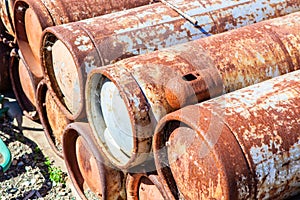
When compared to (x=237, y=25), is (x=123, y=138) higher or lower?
lower

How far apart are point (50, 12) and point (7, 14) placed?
34.3 inches

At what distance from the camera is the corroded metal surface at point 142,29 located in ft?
7.45

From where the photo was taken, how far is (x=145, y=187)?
88.5 inches

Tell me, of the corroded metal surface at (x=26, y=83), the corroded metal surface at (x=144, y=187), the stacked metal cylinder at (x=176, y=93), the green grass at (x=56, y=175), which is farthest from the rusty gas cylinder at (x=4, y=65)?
the corroded metal surface at (x=144, y=187)

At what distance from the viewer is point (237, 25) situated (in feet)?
8.21

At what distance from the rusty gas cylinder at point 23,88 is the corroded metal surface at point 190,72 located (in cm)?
160

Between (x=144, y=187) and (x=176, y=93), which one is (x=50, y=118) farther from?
(x=176, y=93)

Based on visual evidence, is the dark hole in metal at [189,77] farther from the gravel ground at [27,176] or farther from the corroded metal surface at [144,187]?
the gravel ground at [27,176]

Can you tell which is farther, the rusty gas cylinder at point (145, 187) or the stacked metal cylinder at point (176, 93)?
the rusty gas cylinder at point (145, 187)

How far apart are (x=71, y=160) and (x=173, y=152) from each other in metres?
1.23

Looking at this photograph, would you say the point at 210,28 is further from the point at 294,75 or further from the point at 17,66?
the point at 17,66

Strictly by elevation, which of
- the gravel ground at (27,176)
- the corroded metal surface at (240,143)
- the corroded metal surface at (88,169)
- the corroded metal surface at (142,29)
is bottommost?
the gravel ground at (27,176)

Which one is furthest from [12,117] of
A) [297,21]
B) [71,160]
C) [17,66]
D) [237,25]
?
[297,21]

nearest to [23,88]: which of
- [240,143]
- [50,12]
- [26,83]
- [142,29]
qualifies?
[26,83]
